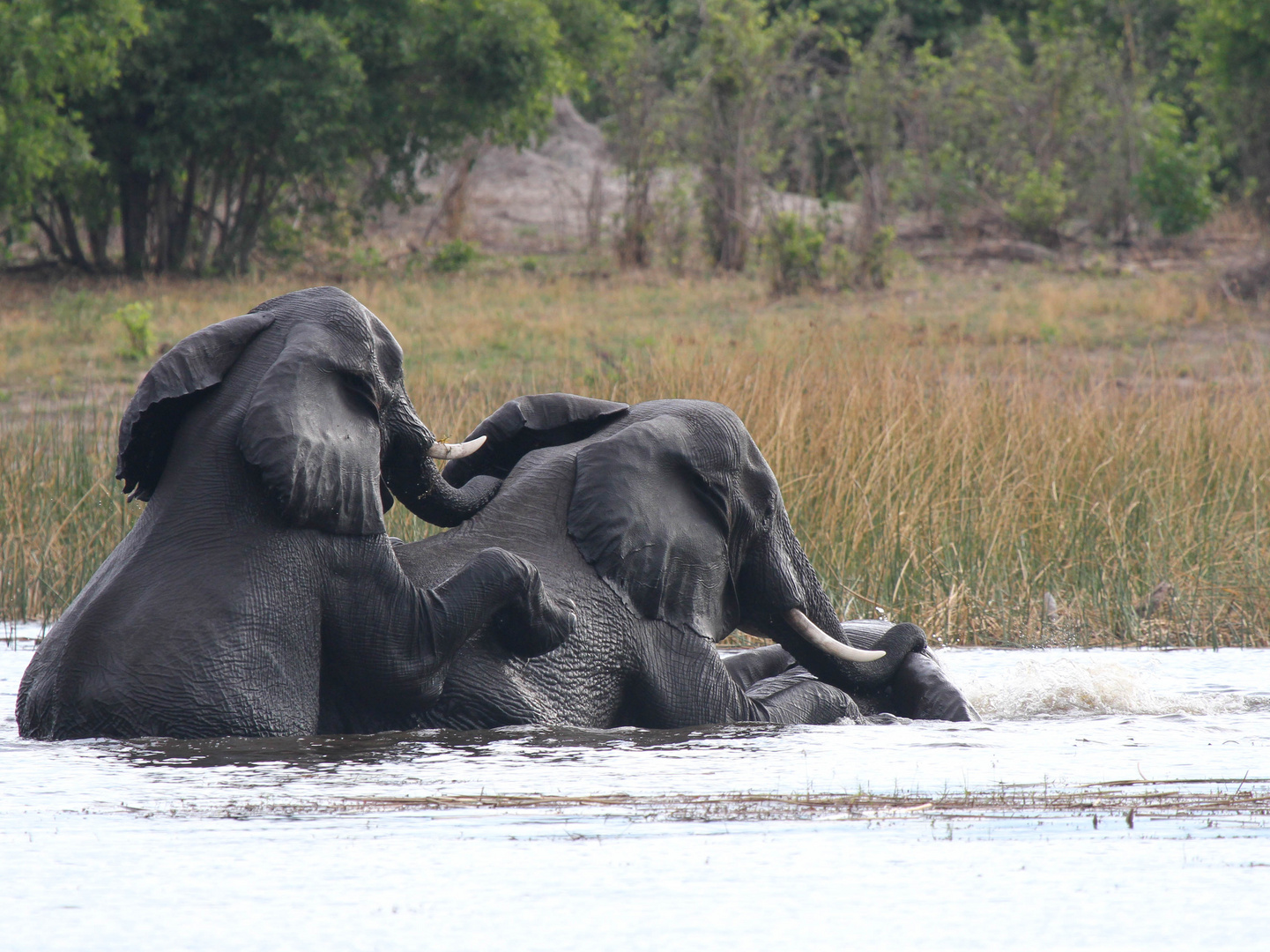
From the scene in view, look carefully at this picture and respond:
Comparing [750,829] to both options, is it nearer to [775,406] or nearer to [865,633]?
[865,633]

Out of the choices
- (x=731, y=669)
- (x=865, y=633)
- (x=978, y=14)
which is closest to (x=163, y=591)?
(x=731, y=669)

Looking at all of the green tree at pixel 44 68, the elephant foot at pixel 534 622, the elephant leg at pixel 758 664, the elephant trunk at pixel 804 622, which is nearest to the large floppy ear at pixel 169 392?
the elephant foot at pixel 534 622

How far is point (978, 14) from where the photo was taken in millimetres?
37031

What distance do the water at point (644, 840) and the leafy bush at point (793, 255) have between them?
16802 mm

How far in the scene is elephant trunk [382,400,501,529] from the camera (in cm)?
386

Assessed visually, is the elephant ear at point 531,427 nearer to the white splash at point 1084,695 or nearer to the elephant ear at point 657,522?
the elephant ear at point 657,522

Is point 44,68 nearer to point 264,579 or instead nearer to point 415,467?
point 415,467

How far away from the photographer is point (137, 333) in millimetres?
15703

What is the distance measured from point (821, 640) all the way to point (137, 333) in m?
12.4

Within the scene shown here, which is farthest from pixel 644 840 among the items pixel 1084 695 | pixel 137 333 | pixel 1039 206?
pixel 1039 206

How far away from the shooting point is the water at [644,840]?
2.35 m

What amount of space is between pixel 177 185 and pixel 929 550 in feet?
65.8

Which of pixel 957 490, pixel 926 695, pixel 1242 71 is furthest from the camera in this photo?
pixel 1242 71

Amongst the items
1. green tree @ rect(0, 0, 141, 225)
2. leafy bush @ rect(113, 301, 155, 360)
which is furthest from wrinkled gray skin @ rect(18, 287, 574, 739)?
green tree @ rect(0, 0, 141, 225)
